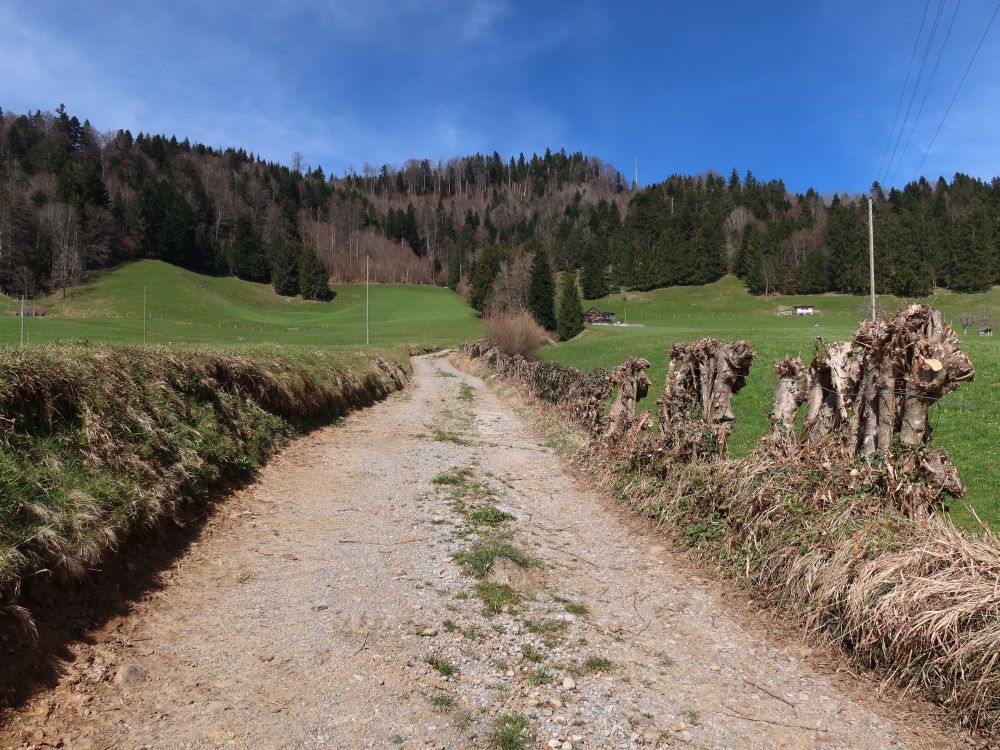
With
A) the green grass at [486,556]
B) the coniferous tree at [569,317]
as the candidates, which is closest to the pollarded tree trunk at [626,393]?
the green grass at [486,556]

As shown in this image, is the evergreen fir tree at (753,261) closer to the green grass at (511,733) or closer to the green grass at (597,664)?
the green grass at (597,664)

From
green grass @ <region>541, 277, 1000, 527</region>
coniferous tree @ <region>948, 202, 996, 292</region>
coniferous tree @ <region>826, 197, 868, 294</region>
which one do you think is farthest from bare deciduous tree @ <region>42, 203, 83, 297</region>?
coniferous tree @ <region>948, 202, 996, 292</region>

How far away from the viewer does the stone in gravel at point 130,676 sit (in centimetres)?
305

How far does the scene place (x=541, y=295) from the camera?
6016cm

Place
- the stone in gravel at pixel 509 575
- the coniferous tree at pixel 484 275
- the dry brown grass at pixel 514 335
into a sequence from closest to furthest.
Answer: the stone in gravel at pixel 509 575 → the dry brown grass at pixel 514 335 → the coniferous tree at pixel 484 275

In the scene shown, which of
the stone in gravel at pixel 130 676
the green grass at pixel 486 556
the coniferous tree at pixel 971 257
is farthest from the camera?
the coniferous tree at pixel 971 257

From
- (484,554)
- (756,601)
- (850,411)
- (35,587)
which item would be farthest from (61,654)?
(850,411)

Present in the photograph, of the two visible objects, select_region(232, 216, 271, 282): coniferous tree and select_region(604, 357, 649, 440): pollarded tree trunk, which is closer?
select_region(604, 357, 649, 440): pollarded tree trunk

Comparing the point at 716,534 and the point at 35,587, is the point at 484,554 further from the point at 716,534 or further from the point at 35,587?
the point at 35,587

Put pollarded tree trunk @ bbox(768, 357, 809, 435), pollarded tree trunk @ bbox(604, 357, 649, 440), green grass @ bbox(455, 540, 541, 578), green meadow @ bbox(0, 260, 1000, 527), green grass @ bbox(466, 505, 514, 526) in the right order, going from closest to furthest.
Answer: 1. green grass @ bbox(455, 540, 541, 578)
2. pollarded tree trunk @ bbox(768, 357, 809, 435)
3. green grass @ bbox(466, 505, 514, 526)
4. pollarded tree trunk @ bbox(604, 357, 649, 440)
5. green meadow @ bbox(0, 260, 1000, 527)

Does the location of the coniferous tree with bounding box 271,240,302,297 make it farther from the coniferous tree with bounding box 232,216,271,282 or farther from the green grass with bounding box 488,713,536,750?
the green grass with bounding box 488,713,536,750

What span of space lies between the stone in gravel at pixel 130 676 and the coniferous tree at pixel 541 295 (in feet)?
183

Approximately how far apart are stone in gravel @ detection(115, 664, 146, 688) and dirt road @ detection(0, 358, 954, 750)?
0.01 meters

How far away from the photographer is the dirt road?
9.47 ft
